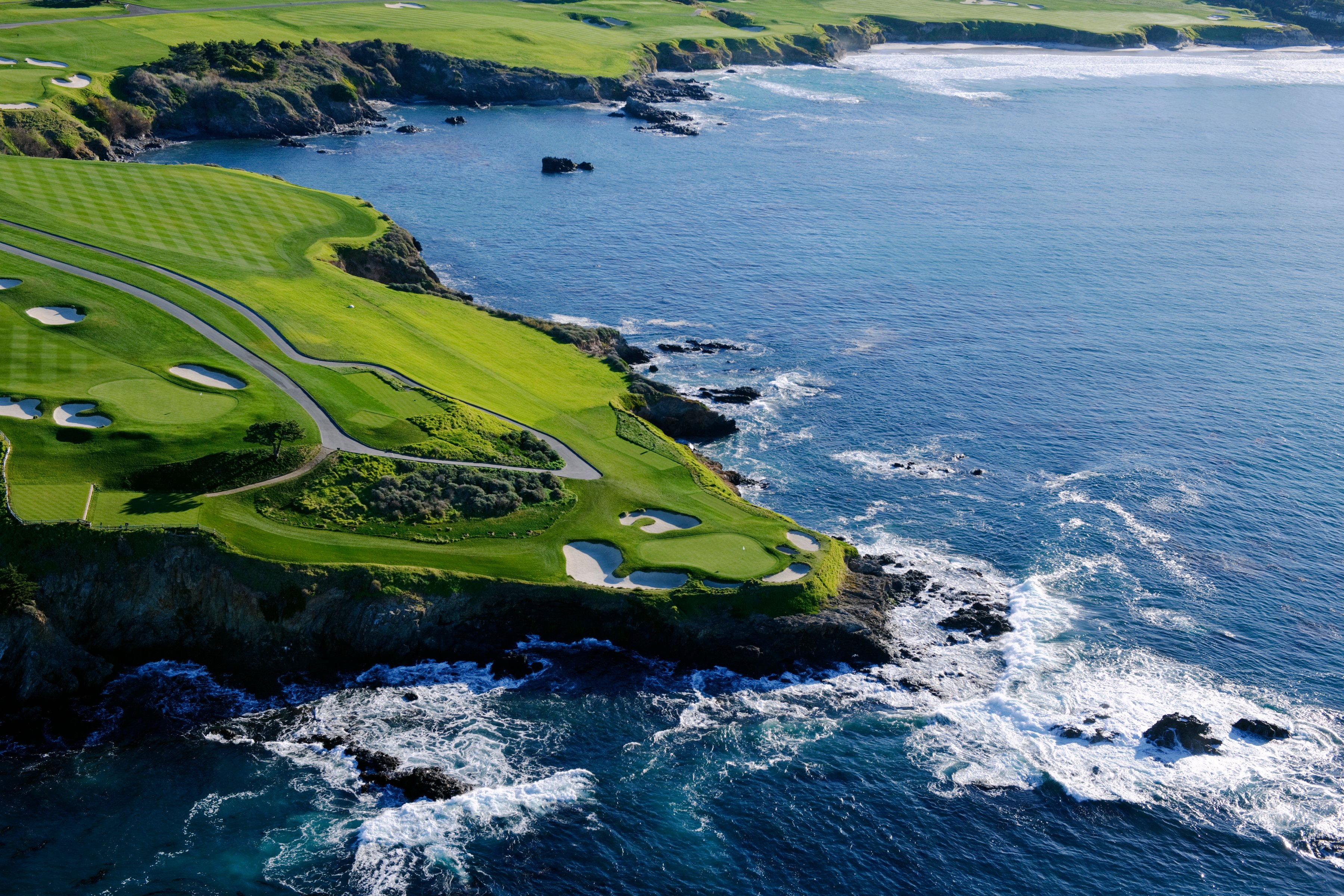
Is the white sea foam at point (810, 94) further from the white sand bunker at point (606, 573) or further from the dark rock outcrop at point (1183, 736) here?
the dark rock outcrop at point (1183, 736)

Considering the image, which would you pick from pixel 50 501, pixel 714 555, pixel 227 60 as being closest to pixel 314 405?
pixel 50 501

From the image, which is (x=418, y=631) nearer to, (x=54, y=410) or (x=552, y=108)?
(x=54, y=410)

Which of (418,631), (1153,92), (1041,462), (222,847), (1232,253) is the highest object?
(1153,92)

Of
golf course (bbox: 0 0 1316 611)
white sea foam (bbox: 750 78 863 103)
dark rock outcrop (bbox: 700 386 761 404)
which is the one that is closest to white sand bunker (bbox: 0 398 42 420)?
golf course (bbox: 0 0 1316 611)

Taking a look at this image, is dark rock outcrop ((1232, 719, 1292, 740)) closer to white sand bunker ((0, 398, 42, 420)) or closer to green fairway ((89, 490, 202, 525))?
green fairway ((89, 490, 202, 525))

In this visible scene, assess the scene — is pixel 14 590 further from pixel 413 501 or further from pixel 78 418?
pixel 413 501

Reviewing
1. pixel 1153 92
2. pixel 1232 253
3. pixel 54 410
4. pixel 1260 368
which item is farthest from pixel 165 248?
pixel 1153 92
